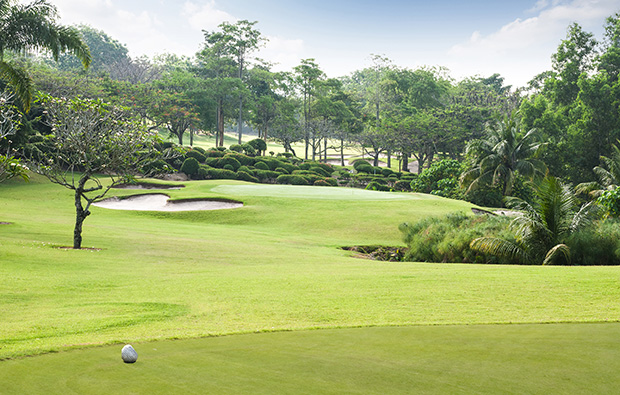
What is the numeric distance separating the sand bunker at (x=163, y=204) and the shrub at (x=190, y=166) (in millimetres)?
15318

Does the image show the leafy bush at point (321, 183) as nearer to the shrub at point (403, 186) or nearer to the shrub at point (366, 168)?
the shrub at point (403, 186)

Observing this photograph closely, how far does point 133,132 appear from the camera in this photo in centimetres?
1967

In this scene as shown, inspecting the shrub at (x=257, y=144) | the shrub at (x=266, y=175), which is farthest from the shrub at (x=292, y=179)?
the shrub at (x=257, y=144)

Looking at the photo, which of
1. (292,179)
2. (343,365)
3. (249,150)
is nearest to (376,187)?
(292,179)

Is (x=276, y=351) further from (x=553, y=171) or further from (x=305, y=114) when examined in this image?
(x=305, y=114)

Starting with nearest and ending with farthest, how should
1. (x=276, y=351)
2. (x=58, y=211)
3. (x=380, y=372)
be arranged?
(x=380, y=372), (x=276, y=351), (x=58, y=211)

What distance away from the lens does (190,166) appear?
50625 mm

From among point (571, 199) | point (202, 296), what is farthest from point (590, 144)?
point (202, 296)

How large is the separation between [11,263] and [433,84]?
86727 millimetres

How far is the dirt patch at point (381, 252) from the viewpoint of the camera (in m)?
22.0

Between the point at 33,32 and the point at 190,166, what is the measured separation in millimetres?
29382

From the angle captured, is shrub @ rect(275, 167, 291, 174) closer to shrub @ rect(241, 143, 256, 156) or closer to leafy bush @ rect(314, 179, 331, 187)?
leafy bush @ rect(314, 179, 331, 187)

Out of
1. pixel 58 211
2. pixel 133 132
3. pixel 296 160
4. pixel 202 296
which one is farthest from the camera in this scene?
pixel 296 160

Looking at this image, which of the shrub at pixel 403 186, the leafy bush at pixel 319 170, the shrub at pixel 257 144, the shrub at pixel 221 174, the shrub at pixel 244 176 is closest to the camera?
the shrub at pixel 221 174
